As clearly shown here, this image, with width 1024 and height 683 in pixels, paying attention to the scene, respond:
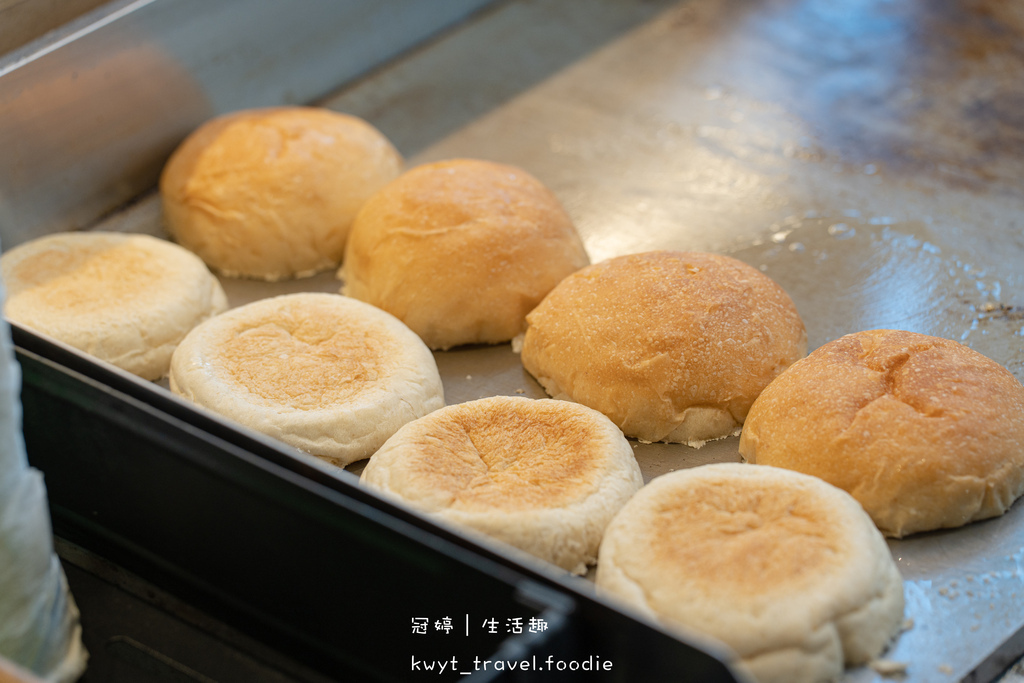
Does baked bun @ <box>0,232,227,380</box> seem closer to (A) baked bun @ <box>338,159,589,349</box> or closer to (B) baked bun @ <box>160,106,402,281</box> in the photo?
(B) baked bun @ <box>160,106,402,281</box>

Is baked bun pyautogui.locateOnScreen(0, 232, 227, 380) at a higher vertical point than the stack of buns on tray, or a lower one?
higher

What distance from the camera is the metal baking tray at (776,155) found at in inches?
79.0

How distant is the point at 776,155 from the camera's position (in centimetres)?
345

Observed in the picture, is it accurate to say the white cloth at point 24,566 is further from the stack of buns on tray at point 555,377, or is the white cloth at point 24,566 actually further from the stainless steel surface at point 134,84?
the stainless steel surface at point 134,84

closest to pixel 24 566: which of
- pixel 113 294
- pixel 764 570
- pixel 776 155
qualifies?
pixel 113 294

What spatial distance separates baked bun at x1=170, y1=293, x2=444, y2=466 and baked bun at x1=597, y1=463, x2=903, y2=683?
0.68 metres

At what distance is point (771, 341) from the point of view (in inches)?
92.1

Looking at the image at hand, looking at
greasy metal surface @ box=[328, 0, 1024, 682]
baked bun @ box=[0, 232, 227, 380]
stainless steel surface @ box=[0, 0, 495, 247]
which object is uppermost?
stainless steel surface @ box=[0, 0, 495, 247]

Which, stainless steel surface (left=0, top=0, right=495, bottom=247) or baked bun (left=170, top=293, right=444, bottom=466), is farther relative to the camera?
stainless steel surface (left=0, top=0, right=495, bottom=247)

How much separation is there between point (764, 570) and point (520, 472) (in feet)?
1.86

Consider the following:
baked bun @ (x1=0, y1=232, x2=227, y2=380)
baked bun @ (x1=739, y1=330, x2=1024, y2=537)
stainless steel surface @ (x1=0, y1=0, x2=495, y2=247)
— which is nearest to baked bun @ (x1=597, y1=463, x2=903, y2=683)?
baked bun @ (x1=739, y1=330, x2=1024, y2=537)

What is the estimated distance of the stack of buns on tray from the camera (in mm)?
1739

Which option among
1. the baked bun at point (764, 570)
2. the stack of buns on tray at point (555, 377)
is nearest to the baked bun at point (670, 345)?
the stack of buns on tray at point (555, 377)

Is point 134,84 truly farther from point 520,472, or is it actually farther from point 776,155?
point 776,155
